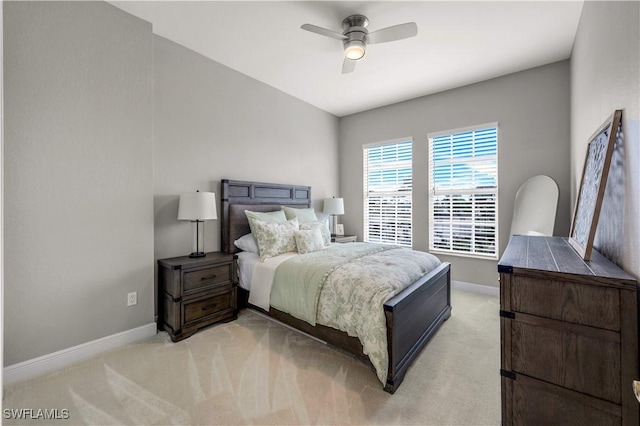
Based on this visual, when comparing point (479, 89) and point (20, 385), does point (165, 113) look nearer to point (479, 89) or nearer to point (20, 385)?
point (20, 385)

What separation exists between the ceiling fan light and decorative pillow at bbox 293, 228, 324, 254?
1.90 meters

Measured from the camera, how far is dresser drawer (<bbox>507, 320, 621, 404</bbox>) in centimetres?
117

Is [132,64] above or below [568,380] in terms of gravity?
above

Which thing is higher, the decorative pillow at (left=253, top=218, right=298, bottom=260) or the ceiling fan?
the ceiling fan

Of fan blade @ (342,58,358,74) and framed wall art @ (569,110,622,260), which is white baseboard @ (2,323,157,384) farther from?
framed wall art @ (569,110,622,260)

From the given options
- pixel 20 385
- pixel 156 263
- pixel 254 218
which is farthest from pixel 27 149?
pixel 254 218

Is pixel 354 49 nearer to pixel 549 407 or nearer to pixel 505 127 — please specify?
pixel 505 127

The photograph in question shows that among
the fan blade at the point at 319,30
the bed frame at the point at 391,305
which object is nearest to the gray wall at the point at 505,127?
the bed frame at the point at 391,305

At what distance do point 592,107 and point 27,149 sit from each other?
13.8 feet

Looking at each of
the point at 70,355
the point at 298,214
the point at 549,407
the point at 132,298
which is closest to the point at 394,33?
the point at 298,214

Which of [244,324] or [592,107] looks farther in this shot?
[244,324]

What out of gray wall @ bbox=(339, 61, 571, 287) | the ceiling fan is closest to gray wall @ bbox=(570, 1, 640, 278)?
the ceiling fan

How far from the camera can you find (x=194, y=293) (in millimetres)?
2729

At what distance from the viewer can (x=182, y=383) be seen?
6.65 ft
